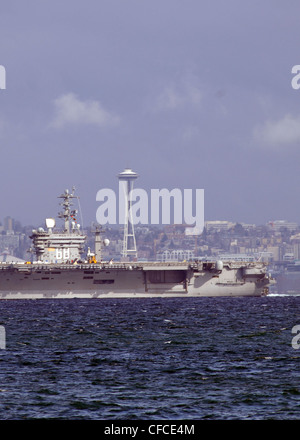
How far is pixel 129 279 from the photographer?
79.8m

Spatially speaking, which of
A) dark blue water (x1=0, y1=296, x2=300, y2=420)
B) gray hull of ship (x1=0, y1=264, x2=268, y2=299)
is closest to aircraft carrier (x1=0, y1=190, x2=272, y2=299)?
gray hull of ship (x1=0, y1=264, x2=268, y2=299)

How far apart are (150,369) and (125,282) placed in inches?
2028

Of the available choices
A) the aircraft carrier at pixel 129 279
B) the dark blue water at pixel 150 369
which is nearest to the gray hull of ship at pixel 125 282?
the aircraft carrier at pixel 129 279

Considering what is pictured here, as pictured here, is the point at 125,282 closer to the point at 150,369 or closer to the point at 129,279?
the point at 129,279

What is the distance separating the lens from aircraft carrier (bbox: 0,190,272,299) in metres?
78.1

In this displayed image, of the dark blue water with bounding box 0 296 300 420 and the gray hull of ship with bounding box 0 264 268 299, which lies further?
the gray hull of ship with bounding box 0 264 268 299

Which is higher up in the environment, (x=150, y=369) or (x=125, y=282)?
(x=125, y=282)

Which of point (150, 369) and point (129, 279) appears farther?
point (129, 279)

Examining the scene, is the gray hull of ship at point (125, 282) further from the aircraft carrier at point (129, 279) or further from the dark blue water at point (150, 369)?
the dark blue water at point (150, 369)

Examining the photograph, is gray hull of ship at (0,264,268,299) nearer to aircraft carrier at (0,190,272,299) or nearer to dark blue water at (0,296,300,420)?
aircraft carrier at (0,190,272,299)

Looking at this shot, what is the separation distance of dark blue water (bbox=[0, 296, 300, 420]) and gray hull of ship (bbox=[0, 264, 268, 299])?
26.1 m

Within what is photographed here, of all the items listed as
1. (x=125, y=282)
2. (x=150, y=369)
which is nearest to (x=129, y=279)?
(x=125, y=282)
